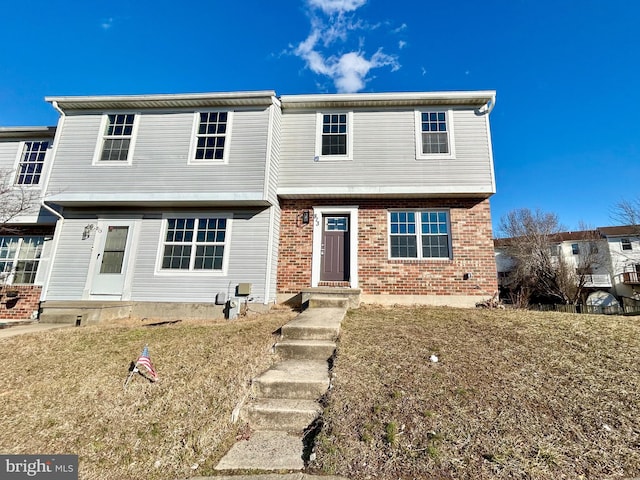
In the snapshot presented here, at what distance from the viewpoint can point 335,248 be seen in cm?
937

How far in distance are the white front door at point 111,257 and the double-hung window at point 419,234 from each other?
799cm

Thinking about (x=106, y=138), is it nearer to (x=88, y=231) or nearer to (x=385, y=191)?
(x=88, y=231)

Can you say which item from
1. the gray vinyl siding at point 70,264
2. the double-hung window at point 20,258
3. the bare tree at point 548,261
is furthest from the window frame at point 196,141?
the bare tree at point 548,261

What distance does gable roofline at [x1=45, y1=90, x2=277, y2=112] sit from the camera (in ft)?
29.9

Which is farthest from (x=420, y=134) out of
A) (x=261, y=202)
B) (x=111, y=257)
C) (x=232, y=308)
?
(x=111, y=257)

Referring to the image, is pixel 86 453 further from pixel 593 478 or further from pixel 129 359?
pixel 593 478

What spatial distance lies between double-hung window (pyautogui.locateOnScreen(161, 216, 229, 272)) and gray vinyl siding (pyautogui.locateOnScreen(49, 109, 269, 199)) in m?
0.98

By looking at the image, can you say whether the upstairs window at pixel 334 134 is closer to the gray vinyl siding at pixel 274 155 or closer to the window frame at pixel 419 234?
the gray vinyl siding at pixel 274 155

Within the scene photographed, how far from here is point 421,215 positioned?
9289 millimetres

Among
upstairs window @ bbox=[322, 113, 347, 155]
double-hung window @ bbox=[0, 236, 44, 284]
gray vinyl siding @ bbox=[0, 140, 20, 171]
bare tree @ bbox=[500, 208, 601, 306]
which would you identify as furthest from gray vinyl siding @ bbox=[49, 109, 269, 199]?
bare tree @ bbox=[500, 208, 601, 306]

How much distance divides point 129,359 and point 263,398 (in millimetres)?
2556

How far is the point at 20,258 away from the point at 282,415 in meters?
11.7

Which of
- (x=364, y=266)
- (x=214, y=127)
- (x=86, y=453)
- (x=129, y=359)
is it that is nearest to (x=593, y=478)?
(x=86, y=453)

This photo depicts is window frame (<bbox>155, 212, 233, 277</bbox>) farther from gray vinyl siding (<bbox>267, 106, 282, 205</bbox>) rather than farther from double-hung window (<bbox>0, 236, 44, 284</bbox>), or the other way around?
double-hung window (<bbox>0, 236, 44, 284</bbox>)
